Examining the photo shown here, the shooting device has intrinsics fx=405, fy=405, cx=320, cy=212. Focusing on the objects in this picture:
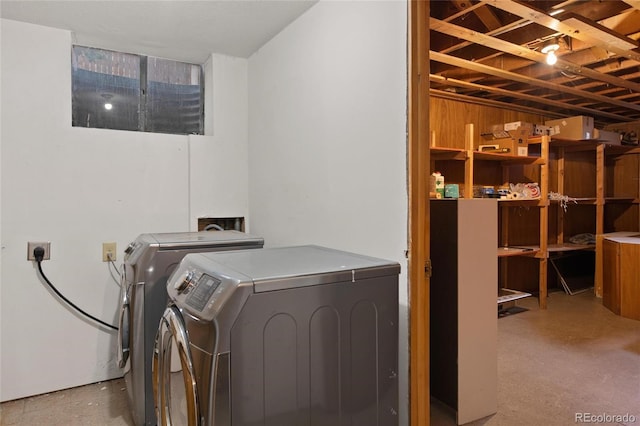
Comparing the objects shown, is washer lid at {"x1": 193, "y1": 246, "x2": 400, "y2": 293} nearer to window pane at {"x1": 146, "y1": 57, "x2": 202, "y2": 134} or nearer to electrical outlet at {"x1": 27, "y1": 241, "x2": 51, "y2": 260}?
electrical outlet at {"x1": 27, "y1": 241, "x2": 51, "y2": 260}

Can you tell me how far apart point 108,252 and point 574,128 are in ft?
15.3

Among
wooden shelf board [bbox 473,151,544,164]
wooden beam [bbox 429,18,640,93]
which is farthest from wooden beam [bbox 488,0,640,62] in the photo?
wooden shelf board [bbox 473,151,544,164]

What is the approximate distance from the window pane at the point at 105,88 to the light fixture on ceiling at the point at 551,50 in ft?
9.36

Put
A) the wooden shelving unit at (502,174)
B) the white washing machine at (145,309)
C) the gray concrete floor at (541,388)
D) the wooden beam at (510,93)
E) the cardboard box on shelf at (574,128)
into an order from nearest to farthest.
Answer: the white washing machine at (145,309) < the gray concrete floor at (541,388) < the wooden beam at (510,93) < the wooden shelving unit at (502,174) < the cardboard box on shelf at (574,128)

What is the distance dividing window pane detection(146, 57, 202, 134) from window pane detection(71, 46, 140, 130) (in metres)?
0.10

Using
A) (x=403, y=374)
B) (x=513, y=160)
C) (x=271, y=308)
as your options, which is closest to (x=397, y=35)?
(x=271, y=308)

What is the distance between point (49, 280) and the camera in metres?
2.41

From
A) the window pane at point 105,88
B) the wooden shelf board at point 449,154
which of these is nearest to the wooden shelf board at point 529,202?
the wooden shelf board at point 449,154

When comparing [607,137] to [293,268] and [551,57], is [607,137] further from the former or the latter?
[293,268]

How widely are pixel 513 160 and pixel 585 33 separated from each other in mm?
1970

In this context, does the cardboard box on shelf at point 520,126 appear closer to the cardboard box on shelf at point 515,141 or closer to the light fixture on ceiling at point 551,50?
the cardboard box on shelf at point 515,141

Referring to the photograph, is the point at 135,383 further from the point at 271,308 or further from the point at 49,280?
the point at 271,308

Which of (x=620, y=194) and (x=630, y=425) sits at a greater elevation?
(x=620, y=194)

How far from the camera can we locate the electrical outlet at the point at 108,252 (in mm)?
2545
